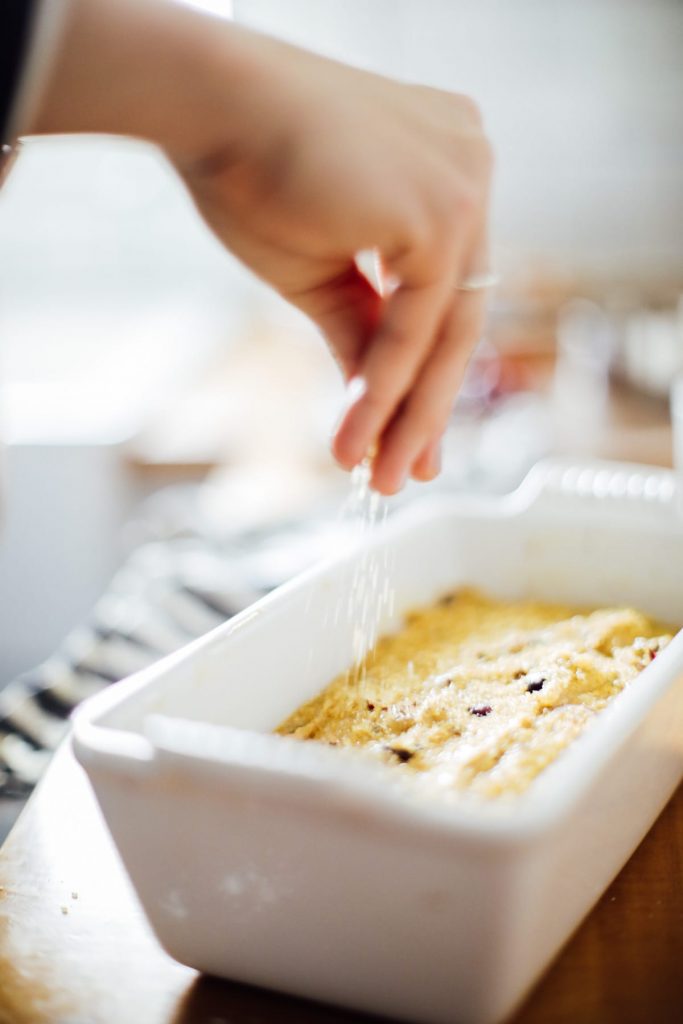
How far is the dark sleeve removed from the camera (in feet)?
1.67

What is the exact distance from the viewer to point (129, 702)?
60cm

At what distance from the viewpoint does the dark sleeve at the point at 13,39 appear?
508mm

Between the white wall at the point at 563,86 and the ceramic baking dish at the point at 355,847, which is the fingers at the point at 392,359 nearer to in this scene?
the ceramic baking dish at the point at 355,847

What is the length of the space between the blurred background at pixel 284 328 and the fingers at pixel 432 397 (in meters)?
0.59

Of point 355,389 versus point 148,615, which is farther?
point 148,615

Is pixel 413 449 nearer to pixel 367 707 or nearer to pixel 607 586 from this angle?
pixel 367 707

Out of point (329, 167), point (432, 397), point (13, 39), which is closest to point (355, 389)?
point (432, 397)

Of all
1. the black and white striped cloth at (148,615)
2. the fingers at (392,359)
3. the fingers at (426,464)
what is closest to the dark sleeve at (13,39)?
the fingers at (392,359)

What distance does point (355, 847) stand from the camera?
19.4 inches

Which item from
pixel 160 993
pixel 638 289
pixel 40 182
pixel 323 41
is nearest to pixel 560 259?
pixel 638 289

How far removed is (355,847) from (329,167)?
36 cm

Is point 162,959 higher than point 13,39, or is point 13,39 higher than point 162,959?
point 13,39

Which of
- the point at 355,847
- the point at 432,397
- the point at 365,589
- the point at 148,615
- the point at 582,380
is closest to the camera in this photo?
the point at 355,847

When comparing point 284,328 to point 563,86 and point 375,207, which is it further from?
point 375,207
